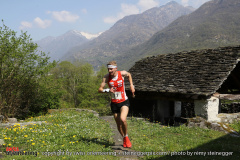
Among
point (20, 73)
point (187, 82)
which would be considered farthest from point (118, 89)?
point (20, 73)

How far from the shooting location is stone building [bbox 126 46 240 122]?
10531 mm

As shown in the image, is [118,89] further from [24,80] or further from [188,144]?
[24,80]

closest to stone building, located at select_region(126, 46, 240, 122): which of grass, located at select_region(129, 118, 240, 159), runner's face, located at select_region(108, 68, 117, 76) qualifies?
grass, located at select_region(129, 118, 240, 159)

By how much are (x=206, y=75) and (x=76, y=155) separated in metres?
9.29

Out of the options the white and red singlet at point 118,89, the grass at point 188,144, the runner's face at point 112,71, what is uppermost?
the runner's face at point 112,71

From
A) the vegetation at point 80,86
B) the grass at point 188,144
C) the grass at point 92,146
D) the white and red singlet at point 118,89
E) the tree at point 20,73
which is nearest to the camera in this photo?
the grass at point 92,146

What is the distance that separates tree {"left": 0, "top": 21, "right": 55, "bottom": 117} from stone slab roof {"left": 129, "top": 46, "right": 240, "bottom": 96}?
899 cm

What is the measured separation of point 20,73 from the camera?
624 inches

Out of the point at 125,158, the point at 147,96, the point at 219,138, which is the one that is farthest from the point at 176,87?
the point at 125,158

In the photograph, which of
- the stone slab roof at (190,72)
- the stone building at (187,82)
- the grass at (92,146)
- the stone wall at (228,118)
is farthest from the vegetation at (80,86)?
the grass at (92,146)

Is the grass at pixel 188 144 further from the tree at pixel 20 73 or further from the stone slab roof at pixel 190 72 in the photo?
the tree at pixel 20 73

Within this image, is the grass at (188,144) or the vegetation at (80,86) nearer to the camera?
the grass at (188,144)

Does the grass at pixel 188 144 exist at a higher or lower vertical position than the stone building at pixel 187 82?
lower

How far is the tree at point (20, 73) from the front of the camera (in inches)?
578
